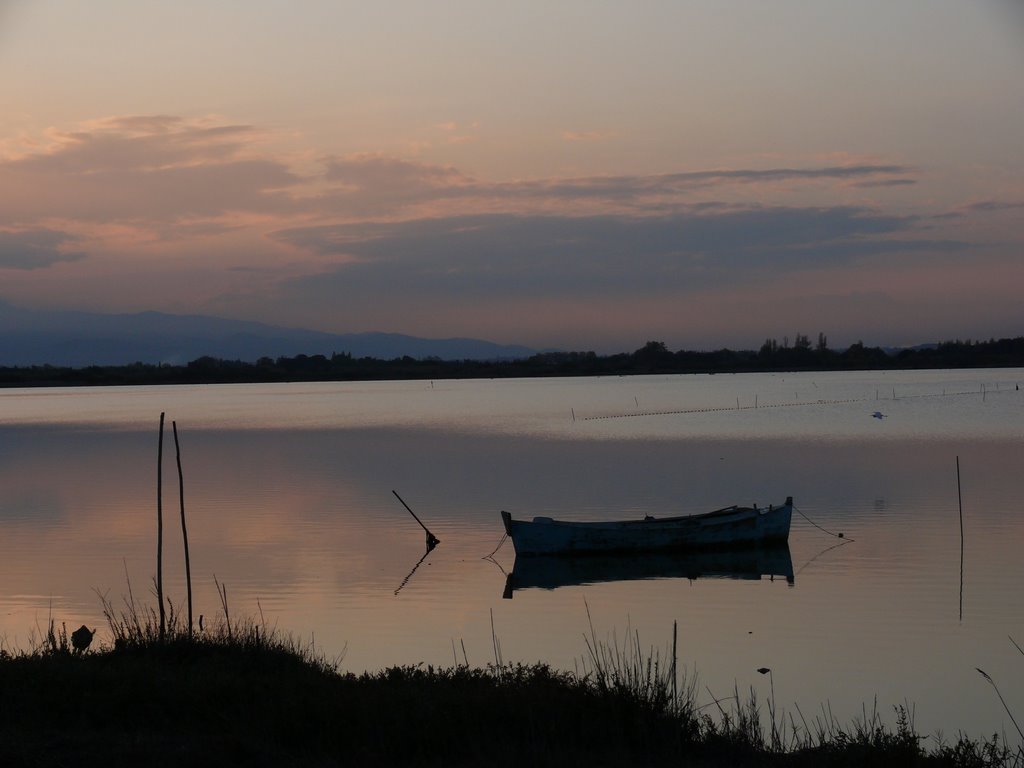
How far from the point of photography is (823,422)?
5531cm

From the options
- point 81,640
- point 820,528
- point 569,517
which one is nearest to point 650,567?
point 820,528

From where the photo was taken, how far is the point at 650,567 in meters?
18.5

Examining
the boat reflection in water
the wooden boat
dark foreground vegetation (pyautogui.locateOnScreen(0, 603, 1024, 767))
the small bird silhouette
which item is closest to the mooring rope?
the boat reflection in water

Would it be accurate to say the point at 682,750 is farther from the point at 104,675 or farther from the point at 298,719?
the point at 104,675

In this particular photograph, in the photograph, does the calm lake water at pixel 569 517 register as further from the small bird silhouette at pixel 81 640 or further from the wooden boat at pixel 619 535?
the small bird silhouette at pixel 81 640

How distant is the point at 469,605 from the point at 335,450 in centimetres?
2695

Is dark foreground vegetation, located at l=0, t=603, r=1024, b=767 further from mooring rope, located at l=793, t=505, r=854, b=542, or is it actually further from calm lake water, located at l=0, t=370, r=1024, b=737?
mooring rope, located at l=793, t=505, r=854, b=542

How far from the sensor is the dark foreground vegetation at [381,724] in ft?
22.0

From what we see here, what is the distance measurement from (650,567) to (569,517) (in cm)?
629

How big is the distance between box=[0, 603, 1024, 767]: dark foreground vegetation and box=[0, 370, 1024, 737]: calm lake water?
333 cm

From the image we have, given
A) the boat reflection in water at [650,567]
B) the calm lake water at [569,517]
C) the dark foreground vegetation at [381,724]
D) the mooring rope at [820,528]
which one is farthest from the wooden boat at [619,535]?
the dark foreground vegetation at [381,724]

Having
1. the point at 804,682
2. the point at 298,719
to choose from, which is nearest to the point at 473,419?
the point at 804,682

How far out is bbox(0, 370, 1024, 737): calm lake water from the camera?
1251 cm

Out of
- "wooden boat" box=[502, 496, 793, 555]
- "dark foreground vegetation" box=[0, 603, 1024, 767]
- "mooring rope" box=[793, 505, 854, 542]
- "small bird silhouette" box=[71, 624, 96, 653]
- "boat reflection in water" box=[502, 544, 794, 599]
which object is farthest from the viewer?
"mooring rope" box=[793, 505, 854, 542]
